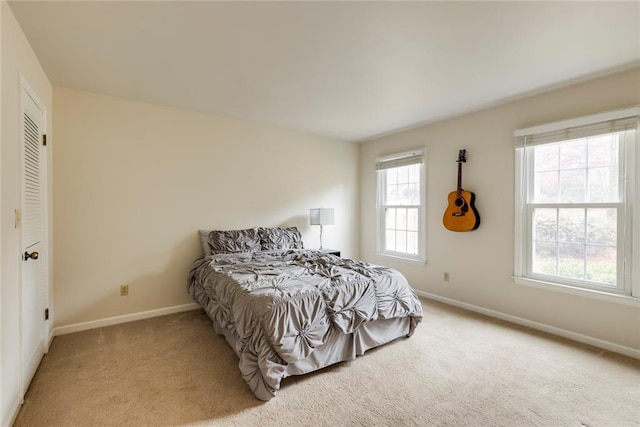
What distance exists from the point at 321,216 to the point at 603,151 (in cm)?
302

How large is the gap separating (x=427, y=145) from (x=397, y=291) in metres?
2.26

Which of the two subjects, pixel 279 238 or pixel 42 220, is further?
pixel 279 238

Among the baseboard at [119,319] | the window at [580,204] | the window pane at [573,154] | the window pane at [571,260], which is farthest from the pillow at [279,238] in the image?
the window pane at [573,154]

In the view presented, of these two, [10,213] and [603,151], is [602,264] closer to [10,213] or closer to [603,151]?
[603,151]

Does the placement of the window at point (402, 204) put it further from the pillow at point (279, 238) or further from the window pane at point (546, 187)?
the pillow at point (279, 238)

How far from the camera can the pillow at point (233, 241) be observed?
3.40 metres

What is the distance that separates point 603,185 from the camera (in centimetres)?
260

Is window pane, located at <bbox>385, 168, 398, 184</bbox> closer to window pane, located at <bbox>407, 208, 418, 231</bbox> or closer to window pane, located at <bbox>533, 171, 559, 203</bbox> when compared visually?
window pane, located at <bbox>407, 208, 418, 231</bbox>

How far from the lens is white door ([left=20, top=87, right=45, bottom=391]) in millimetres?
1927

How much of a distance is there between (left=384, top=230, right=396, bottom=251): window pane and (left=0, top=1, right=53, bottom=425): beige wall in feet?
13.4

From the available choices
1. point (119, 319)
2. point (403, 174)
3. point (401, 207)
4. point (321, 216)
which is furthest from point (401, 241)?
point (119, 319)

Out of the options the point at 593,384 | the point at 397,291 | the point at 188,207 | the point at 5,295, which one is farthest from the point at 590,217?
the point at 5,295

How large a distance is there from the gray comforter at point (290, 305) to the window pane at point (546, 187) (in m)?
1.69

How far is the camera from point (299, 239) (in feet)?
13.3
